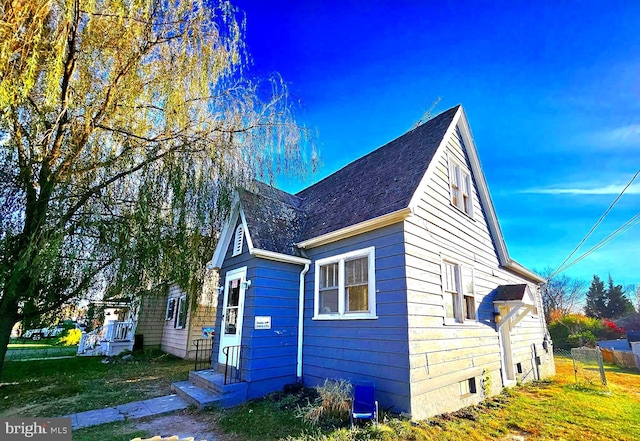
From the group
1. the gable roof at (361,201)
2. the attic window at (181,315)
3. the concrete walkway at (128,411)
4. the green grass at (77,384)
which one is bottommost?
the green grass at (77,384)

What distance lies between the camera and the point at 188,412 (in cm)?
603

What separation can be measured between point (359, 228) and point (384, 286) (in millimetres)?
1320

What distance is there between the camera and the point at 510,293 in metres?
8.83

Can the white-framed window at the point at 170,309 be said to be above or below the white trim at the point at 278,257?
below

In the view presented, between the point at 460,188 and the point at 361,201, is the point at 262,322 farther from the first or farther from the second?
the point at 460,188

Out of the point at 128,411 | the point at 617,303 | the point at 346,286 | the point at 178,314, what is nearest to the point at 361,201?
the point at 346,286

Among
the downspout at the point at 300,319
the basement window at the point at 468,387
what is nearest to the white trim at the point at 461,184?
the basement window at the point at 468,387

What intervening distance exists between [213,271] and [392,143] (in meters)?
6.72

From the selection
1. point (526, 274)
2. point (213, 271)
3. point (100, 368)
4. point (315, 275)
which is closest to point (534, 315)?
point (526, 274)

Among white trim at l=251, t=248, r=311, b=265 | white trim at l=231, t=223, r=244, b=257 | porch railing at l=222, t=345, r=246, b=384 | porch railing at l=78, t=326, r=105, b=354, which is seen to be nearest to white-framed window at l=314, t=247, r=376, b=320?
white trim at l=251, t=248, r=311, b=265

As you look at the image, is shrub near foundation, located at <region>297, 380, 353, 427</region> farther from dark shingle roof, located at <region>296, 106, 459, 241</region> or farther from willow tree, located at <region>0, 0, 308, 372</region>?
willow tree, located at <region>0, 0, 308, 372</region>

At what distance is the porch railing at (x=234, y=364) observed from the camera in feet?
22.3

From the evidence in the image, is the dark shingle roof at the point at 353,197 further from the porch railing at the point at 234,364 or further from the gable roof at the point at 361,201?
the porch railing at the point at 234,364

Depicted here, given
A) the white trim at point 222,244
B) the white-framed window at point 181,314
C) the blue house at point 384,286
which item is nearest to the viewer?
the blue house at point 384,286
